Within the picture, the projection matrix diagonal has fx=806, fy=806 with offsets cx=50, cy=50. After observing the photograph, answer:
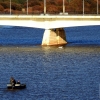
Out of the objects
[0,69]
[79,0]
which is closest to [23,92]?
[0,69]

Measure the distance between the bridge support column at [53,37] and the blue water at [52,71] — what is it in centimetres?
107

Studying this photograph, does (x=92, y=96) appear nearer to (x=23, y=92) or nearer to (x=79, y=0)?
(x=23, y=92)

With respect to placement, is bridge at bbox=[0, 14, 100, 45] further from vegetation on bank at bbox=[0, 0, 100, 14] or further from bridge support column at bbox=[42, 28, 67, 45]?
vegetation on bank at bbox=[0, 0, 100, 14]

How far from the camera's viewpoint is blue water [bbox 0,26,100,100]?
Result: 57.8m

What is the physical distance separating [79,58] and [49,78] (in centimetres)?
1598

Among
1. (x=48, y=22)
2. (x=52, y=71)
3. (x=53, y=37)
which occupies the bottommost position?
(x=52, y=71)

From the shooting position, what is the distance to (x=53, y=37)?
320ft

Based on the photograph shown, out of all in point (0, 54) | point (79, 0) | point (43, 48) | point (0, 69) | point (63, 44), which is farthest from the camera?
point (79, 0)

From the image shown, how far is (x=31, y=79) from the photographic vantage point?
65438 mm

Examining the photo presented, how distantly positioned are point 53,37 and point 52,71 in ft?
90.1

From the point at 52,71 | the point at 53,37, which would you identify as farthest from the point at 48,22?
the point at 52,71

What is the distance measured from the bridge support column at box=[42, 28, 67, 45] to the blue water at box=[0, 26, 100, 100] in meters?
1.07

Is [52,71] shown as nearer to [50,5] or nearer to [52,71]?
[52,71]

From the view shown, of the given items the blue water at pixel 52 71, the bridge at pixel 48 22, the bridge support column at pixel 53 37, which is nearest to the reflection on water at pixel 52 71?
the blue water at pixel 52 71
